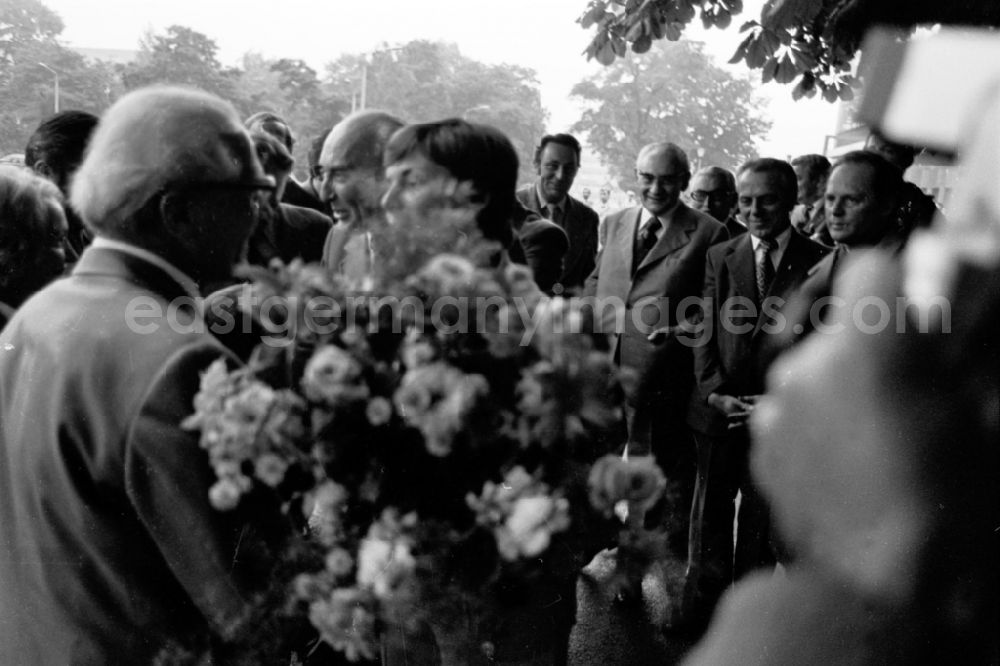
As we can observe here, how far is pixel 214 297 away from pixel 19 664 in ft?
2.52

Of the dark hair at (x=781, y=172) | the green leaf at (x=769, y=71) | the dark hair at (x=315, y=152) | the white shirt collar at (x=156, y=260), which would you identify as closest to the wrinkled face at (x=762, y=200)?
the dark hair at (x=781, y=172)

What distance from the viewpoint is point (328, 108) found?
1537mm

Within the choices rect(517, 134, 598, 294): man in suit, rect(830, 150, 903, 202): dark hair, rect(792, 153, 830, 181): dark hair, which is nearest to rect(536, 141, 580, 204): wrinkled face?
rect(517, 134, 598, 294): man in suit

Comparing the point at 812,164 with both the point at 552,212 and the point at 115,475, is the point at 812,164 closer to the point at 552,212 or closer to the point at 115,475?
the point at 552,212

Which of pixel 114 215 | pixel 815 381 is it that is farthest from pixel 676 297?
pixel 114 215

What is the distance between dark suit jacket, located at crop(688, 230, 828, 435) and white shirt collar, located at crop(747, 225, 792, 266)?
0.20m

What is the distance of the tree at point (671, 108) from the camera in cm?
163

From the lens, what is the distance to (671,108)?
1.63m

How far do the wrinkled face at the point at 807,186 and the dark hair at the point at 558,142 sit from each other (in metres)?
2.85

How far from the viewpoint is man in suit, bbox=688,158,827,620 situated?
1.83 meters

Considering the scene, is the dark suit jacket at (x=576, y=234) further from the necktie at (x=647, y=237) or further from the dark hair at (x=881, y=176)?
the dark hair at (x=881, y=176)

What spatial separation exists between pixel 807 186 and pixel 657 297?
9.87ft

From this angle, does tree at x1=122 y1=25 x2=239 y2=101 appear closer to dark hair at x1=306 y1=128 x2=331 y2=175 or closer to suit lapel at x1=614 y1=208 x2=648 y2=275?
dark hair at x1=306 y1=128 x2=331 y2=175

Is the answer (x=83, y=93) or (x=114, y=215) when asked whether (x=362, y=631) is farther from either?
(x=83, y=93)
